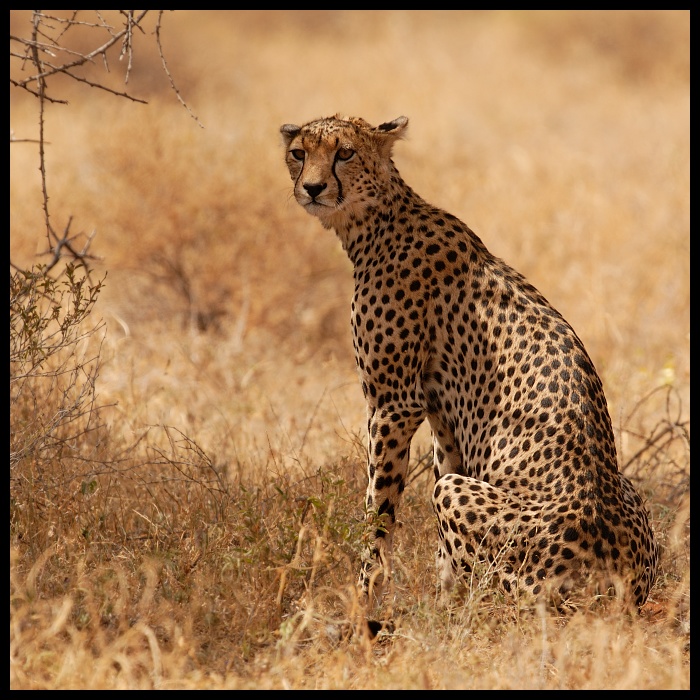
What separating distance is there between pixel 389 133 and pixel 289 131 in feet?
1.34

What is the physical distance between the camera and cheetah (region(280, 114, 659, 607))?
11.5 ft

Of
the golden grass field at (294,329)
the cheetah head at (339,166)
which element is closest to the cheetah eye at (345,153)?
the cheetah head at (339,166)

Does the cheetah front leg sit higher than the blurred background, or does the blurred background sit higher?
the blurred background

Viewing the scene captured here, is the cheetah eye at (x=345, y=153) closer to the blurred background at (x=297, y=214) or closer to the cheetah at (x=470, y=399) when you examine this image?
the cheetah at (x=470, y=399)

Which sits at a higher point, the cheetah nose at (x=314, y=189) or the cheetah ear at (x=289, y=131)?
the cheetah ear at (x=289, y=131)

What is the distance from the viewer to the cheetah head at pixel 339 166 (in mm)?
4031

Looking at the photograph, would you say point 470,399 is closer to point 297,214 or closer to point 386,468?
point 386,468

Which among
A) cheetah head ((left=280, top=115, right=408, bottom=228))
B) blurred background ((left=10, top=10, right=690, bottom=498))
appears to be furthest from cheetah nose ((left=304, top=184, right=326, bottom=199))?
blurred background ((left=10, top=10, right=690, bottom=498))

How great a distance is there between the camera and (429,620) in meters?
3.42

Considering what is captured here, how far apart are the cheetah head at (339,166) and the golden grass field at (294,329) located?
1.10 m

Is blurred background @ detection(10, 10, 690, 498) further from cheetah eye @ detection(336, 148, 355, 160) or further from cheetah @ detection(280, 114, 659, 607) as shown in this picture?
cheetah eye @ detection(336, 148, 355, 160)

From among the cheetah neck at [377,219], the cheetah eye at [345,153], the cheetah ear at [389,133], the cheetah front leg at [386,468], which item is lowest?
the cheetah front leg at [386,468]

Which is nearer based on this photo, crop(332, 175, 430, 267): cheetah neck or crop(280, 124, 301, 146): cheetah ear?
crop(332, 175, 430, 267): cheetah neck
